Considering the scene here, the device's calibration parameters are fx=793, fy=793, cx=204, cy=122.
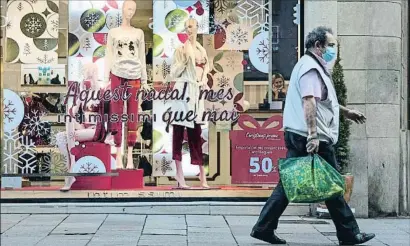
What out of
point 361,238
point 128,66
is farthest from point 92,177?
point 361,238

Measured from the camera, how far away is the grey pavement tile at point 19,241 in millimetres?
7477

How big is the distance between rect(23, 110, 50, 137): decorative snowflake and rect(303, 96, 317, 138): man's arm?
4247 mm

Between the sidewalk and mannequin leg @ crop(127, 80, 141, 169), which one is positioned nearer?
the sidewalk

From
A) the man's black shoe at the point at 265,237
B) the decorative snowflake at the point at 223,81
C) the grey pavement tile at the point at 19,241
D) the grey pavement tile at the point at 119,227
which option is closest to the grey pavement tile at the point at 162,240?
the grey pavement tile at the point at 119,227

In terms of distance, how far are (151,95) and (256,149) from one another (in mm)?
1533

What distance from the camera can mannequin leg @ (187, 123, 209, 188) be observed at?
33.9ft

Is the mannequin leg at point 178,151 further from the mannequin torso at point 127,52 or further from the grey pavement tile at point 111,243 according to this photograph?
the grey pavement tile at point 111,243

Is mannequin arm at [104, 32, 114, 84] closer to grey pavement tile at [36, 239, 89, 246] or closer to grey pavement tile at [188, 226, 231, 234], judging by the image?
grey pavement tile at [188, 226, 231, 234]

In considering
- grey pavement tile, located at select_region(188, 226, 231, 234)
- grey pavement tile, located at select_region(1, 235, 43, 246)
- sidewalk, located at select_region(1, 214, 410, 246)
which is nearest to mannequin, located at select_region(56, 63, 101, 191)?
sidewalk, located at select_region(1, 214, 410, 246)

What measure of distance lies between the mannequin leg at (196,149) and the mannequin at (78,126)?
1223 mm

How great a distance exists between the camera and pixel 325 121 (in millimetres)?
7371

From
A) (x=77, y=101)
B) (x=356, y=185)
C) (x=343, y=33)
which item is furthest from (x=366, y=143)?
(x=77, y=101)

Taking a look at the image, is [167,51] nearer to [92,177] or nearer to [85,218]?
[92,177]

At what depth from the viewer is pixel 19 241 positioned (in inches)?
301
